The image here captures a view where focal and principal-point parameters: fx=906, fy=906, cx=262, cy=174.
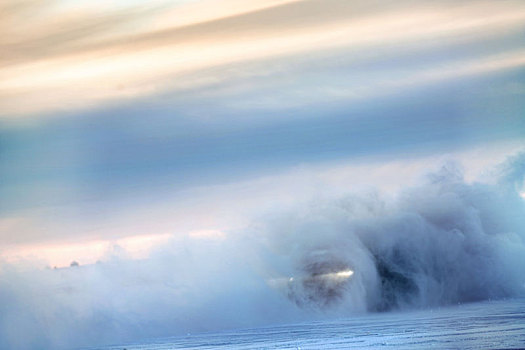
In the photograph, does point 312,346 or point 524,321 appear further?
point 524,321

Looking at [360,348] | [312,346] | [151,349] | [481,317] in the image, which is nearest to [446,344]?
[360,348]

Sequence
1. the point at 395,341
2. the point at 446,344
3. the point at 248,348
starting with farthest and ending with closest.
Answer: the point at 248,348
the point at 395,341
the point at 446,344

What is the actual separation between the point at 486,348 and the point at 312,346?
40922 mm

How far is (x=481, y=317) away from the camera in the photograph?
186 metres

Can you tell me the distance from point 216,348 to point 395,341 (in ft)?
127

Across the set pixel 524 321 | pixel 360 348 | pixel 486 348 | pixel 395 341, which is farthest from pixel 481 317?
pixel 486 348

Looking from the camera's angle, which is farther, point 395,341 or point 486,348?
point 395,341

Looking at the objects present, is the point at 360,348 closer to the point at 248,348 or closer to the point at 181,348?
the point at 248,348

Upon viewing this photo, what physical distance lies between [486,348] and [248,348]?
5606cm

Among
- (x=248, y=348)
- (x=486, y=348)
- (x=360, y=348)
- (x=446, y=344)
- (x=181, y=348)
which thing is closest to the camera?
(x=486, y=348)

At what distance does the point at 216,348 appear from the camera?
6457 inches

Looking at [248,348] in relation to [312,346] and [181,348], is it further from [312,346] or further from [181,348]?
[181,348]

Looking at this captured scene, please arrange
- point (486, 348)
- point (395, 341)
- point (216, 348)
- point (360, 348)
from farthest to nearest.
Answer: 1. point (216, 348)
2. point (395, 341)
3. point (360, 348)
4. point (486, 348)

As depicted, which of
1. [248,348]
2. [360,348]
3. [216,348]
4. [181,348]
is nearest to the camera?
[360,348]
